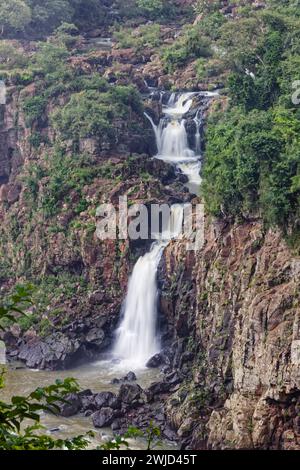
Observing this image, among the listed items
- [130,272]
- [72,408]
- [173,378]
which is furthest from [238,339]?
[130,272]

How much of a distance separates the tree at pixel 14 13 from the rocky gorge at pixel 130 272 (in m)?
1.72

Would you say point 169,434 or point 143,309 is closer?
point 169,434

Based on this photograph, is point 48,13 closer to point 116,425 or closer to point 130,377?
point 130,377

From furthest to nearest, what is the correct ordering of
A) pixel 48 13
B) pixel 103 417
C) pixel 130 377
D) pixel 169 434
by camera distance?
pixel 48 13 → pixel 130 377 → pixel 103 417 → pixel 169 434

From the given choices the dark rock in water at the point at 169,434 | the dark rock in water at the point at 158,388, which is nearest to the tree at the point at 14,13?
the dark rock in water at the point at 158,388

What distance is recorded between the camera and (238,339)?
23.4 m

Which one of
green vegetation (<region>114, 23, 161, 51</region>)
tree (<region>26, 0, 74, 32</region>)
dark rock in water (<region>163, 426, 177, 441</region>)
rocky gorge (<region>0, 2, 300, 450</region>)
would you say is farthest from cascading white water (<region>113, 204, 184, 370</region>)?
tree (<region>26, 0, 74, 32</region>)

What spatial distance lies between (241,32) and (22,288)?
113ft

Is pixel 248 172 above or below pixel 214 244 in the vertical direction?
above

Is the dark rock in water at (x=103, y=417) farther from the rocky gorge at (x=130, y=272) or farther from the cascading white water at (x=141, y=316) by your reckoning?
the cascading white water at (x=141, y=316)

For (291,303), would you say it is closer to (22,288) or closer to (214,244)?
(214,244)

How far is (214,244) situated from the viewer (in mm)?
27594

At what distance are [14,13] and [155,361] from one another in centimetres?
2725
